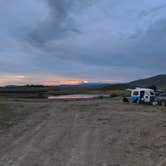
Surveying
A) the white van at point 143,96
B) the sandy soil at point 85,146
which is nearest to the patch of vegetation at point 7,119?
the sandy soil at point 85,146

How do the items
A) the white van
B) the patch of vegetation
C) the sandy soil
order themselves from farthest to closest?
the white van, the patch of vegetation, the sandy soil

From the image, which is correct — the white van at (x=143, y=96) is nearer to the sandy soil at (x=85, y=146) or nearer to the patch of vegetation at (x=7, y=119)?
the patch of vegetation at (x=7, y=119)

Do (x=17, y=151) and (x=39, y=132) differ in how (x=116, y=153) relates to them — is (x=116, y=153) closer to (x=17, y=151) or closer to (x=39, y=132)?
(x=17, y=151)

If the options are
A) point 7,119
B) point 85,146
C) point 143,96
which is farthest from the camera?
point 143,96

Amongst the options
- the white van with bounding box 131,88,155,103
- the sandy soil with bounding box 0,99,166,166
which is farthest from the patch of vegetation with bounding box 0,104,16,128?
the white van with bounding box 131,88,155,103

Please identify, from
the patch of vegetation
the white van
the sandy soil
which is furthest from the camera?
the white van

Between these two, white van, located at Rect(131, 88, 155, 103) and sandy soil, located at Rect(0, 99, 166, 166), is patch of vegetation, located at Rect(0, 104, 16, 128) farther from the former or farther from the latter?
white van, located at Rect(131, 88, 155, 103)

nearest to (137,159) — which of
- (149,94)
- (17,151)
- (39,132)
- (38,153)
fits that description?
(38,153)

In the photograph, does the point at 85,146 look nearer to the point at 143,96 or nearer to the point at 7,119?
the point at 7,119

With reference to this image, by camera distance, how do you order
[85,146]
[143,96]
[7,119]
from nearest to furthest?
1. [85,146]
2. [7,119]
3. [143,96]

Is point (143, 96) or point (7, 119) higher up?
point (143, 96)

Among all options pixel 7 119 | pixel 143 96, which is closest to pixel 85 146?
pixel 7 119

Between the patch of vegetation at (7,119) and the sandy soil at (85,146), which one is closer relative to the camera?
the sandy soil at (85,146)

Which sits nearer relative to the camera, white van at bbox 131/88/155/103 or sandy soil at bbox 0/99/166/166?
sandy soil at bbox 0/99/166/166
